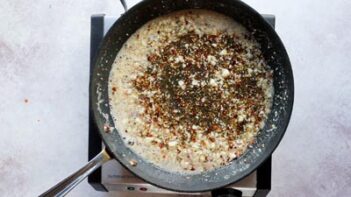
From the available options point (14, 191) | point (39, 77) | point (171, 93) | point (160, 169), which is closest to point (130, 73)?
point (171, 93)

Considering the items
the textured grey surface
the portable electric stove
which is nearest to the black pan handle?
the portable electric stove

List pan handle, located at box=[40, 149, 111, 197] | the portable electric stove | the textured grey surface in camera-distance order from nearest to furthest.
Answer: pan handle, located at box=[40, 149, 111, 197] < the portable electric stove < the textured grey surface

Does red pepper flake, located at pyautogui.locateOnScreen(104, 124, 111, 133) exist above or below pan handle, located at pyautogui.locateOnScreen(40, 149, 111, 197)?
above

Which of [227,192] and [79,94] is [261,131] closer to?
[227,192]

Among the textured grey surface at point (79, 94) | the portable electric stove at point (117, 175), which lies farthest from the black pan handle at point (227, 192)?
the textured grey surface at point (79, 94)

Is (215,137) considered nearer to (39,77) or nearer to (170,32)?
(170,32)

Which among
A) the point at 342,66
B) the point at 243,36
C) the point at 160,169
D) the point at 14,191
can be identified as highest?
the point at 243,36

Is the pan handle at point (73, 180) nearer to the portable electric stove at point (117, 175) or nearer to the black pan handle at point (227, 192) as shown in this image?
the portable electric stove at point (117, 175)

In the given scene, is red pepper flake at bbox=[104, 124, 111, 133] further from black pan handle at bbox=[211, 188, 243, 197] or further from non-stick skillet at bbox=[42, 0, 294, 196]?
black pan handle at bbox=[211, 188, 243, 197]
